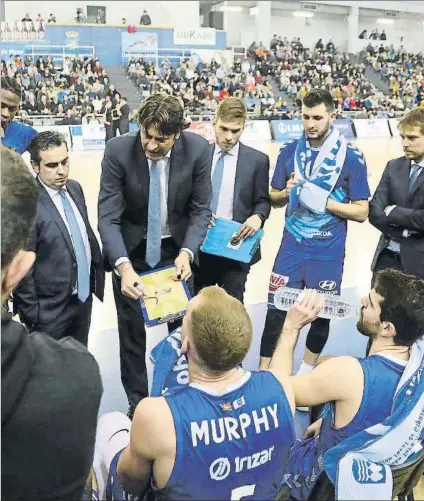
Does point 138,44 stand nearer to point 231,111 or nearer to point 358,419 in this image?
point 231,111

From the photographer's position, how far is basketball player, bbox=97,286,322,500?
1488mm

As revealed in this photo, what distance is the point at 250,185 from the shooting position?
11.2 ft

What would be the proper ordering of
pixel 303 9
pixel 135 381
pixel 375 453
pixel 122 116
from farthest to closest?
pixel 303 9, pixel 122 116, pixel 135 381, pixel 375 453

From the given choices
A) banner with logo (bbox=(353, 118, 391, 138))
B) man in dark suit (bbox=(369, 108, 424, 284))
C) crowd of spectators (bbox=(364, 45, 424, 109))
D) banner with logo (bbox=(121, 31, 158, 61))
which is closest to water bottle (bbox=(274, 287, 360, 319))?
man in dark suit (bbox=(369, 108, 424, 284))

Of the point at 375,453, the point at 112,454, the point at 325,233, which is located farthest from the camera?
the point at 325,233

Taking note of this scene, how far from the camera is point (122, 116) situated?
50.9 feet

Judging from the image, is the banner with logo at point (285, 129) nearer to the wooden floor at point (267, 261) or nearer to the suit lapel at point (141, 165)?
the wooden floor at point (267, 261)

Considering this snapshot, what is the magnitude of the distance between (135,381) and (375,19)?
17315 mm

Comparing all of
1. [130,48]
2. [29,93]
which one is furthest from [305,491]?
[130,48]

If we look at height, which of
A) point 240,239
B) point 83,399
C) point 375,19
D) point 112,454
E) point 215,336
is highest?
point 375,19

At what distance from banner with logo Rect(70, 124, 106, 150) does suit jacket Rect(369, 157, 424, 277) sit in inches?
512

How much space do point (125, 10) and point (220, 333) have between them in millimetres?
21872

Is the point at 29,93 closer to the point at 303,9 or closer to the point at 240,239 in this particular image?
the point at 303,9

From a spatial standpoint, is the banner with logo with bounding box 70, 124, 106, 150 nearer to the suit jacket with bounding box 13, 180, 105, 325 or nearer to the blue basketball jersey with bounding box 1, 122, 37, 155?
the blue basketball jersey with bounding box 1, 122, 37, 155
